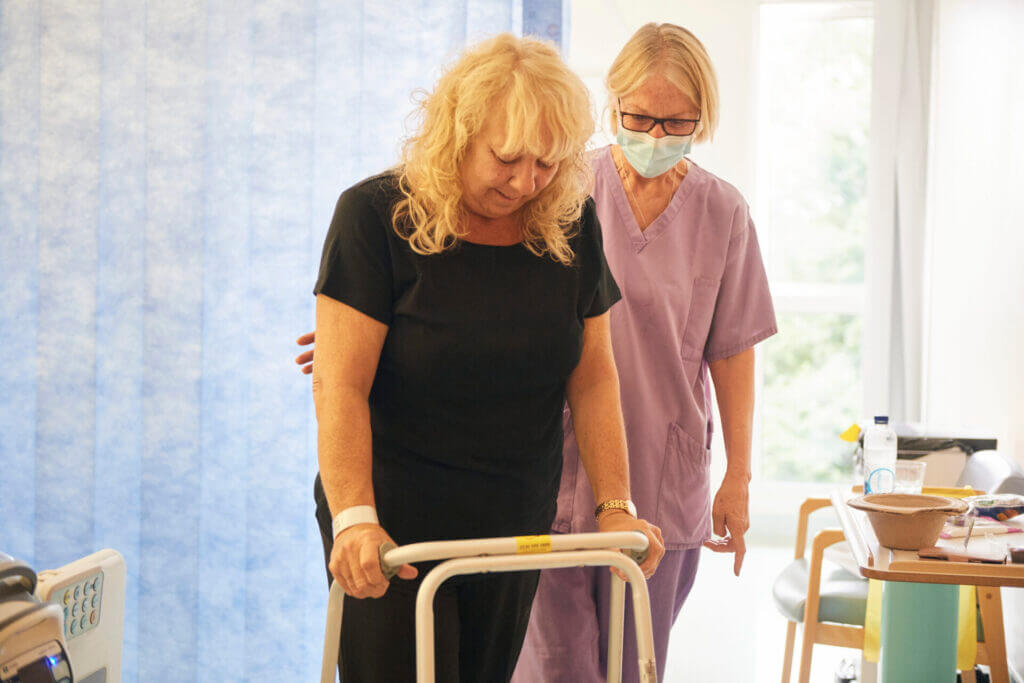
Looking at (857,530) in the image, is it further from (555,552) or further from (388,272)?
(388,272)

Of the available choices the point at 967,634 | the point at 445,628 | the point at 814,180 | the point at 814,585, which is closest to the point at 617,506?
the point at 445,628

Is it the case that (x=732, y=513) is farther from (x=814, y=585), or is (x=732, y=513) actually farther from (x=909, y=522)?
(x=814, y=585)

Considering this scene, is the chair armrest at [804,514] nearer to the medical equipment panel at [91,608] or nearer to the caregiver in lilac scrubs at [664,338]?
the caregiver in lilac scrubs at [664,338]

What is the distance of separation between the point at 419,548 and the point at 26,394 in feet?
5.75

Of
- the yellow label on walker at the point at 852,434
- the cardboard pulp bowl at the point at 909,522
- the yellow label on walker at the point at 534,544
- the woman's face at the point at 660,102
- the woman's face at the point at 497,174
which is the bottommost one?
the cardboard pulp bowl at the point at 909,522

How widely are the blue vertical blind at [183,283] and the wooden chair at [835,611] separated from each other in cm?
117

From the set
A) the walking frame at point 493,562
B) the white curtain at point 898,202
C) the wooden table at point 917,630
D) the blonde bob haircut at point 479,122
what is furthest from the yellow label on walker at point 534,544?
the white curtain at point 898,202

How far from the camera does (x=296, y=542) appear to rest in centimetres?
238

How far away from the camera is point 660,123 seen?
5.41 feet

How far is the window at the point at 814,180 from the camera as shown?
4.53 metres

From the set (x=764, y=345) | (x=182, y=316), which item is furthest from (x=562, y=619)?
(x=764, y=345)

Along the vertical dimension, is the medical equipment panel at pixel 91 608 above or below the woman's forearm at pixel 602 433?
below

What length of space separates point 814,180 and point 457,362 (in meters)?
3.64

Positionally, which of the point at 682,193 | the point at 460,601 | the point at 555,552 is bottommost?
the point at 460,601
